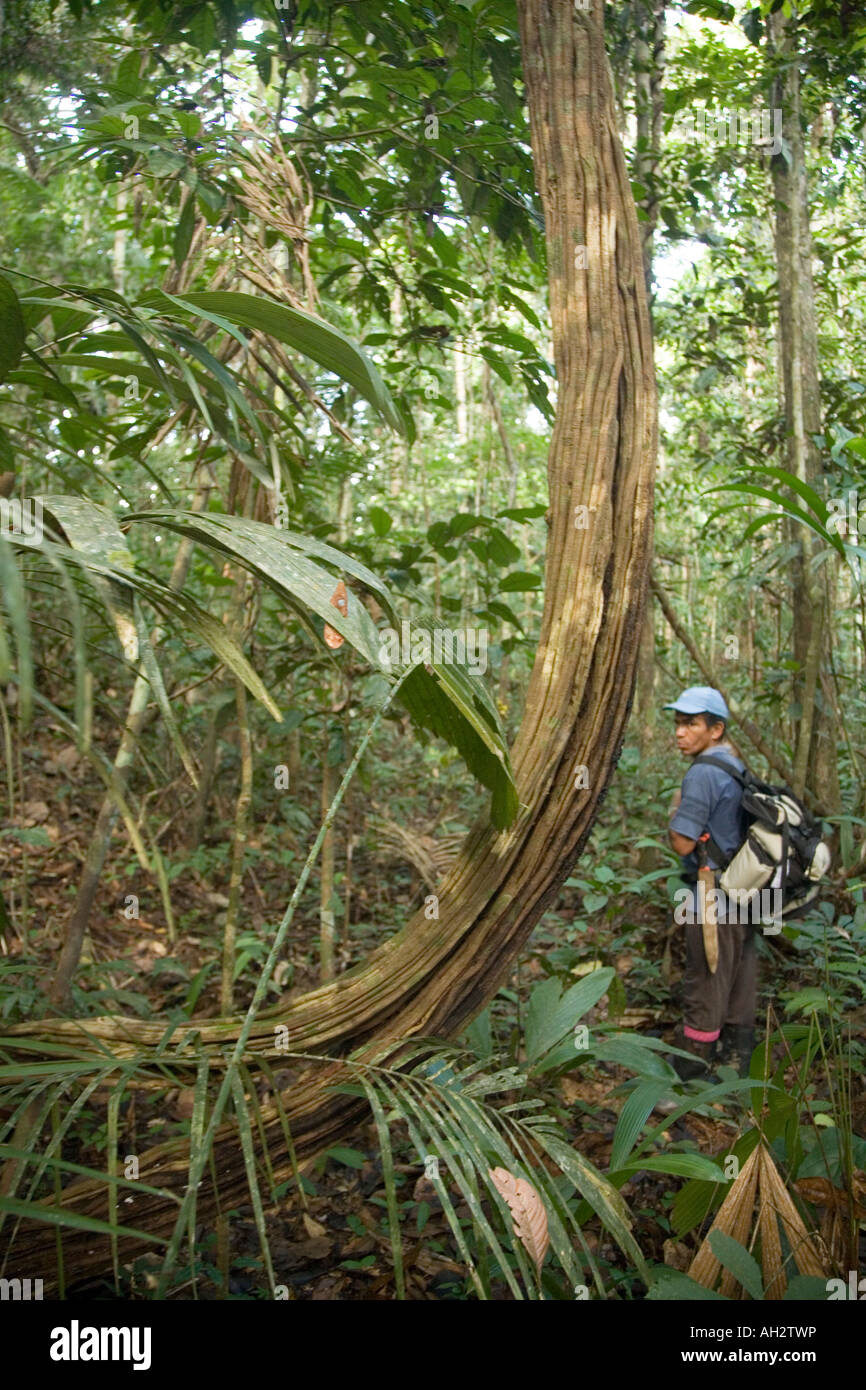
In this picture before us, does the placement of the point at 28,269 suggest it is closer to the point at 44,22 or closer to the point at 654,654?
the point at 44,22

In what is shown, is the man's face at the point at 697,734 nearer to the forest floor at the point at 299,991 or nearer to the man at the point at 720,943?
the man at the point at 720,943

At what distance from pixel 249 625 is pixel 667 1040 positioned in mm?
1830

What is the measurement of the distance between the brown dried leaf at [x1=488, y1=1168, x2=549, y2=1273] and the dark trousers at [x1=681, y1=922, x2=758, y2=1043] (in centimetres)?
176

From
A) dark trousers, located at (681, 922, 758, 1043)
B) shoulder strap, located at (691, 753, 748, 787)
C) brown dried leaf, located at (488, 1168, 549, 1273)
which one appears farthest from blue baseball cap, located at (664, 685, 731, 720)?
brown dried leaf, located at (488, 1168, 549, 1273)

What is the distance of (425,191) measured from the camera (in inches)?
102

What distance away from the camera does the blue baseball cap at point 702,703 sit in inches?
121

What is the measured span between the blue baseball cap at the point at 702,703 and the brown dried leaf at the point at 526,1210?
6.42ft

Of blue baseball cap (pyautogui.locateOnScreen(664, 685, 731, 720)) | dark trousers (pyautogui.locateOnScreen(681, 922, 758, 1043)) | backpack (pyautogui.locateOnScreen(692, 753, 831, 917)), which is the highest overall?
blue baseball cap (pyautogui.locateOnScreen(664, 685, 731, 720))

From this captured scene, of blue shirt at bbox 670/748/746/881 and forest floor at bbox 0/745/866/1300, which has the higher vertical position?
blue shirt at bbox 670/748/746/881

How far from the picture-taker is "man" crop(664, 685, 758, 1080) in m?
2.93

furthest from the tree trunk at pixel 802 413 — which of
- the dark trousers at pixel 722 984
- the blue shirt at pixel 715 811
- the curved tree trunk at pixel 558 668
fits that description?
the curved tree trunk at pixel 558 668

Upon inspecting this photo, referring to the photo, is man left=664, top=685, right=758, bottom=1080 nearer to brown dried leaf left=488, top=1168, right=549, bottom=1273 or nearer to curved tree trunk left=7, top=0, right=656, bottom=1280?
curved tree trunk left=7, top=0, right=656, bottom=1280

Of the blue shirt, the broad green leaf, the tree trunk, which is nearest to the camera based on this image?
the broad green leaf

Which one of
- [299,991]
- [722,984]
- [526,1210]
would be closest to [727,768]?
[722,984]
